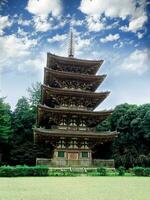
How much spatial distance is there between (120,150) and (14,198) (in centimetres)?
3592

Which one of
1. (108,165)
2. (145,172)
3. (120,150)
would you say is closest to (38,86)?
(120,150)

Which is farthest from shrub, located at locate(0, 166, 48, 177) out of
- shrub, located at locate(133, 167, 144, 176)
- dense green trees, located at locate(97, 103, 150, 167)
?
dense green trees, located at locate(97, 103, 150, 167)

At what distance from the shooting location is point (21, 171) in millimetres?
27062

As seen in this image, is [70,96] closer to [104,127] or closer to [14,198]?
[104,127]

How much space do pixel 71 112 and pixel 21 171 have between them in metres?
10.1

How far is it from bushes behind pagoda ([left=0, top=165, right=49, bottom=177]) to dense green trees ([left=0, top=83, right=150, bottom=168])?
12.3 metres

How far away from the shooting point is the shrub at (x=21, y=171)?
26672mm

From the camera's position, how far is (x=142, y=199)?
11.5 meters

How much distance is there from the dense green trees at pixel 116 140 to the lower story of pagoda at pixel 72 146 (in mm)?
5777

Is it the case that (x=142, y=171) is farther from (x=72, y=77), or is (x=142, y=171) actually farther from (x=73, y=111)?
(x=72, y=77)

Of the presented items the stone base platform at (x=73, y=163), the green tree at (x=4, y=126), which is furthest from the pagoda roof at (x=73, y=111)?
the green tree at (x=4, y=126)

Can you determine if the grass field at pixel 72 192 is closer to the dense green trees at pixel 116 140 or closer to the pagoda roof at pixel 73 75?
the pagoda roof at pixel 73 75

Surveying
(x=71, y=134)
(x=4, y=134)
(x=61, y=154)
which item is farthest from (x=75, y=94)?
(x=4, y=134)

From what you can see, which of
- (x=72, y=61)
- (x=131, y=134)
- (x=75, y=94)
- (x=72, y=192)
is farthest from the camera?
(x=131, y=134)
